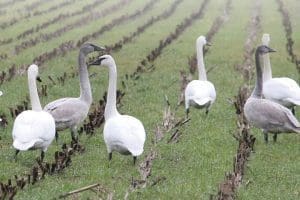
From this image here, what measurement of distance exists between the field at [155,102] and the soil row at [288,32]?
73 millimetres

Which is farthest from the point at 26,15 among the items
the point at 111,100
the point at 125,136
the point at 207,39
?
the point at 125,136

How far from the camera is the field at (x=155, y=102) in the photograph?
9.30 metres

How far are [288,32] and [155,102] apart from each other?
1626cm

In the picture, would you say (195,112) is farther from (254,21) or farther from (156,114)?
(254,21)

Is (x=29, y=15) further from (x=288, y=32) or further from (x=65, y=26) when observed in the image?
(x=288, y=32)

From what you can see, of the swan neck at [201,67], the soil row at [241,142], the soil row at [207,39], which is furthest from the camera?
the soil row at [207,39]

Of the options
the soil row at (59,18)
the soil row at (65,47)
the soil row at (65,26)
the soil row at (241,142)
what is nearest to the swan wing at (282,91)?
the soil row at (241,142)

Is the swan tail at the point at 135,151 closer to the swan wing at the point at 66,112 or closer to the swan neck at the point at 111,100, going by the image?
the swan neck at the point at 111,100

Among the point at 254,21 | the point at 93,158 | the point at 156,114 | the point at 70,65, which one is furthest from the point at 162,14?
the point at 93,158

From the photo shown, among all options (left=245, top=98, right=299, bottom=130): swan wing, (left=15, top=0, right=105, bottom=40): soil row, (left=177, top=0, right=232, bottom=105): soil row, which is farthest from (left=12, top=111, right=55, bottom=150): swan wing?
(left=15, top=0, right=105, bottom=40): soil row

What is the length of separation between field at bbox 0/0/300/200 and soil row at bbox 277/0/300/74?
73mm

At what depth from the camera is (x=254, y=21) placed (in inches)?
1432

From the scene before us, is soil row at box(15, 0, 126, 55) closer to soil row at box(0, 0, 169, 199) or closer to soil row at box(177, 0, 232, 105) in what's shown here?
soil row at box(177, 0, 232, 105)

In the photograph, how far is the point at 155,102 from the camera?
1577 cm
